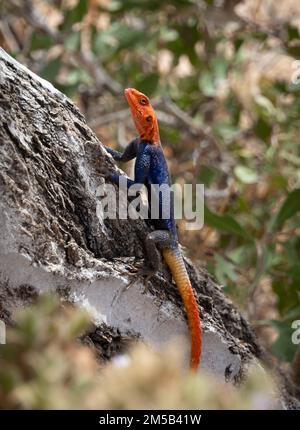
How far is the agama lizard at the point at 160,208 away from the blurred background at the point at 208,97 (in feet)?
3.50

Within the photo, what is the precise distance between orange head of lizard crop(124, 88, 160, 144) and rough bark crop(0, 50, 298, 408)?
851mm

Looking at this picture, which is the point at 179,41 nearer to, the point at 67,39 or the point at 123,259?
the point at 67,39

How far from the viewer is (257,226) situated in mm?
4980

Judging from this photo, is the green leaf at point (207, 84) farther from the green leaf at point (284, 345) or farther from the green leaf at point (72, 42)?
the green leaf at point (284, 345)

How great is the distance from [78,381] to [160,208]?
182cm

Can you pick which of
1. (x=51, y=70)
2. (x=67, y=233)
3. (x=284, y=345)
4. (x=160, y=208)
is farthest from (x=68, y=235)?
(x=51, y=70)

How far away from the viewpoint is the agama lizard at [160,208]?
8.14 feet

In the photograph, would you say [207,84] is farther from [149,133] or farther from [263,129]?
[149,133]

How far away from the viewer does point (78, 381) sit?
1.11 metres

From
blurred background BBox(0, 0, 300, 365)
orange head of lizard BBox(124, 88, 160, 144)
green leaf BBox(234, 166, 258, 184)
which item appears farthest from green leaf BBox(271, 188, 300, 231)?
green leaf BBox(234, 166, 258, 184)

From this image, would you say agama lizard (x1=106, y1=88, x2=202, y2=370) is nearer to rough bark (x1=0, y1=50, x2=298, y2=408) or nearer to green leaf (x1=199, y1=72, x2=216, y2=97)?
rough bark (x1=0, y1=50, x2=298, y2=408)

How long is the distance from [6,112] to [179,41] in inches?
163

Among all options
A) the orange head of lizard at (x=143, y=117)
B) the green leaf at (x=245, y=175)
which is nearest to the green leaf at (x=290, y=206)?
the orange head of lizard at (x=143, y=117)

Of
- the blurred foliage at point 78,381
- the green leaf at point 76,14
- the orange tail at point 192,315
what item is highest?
the green leaf at point 76,14
